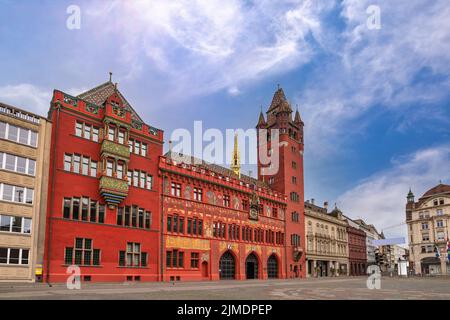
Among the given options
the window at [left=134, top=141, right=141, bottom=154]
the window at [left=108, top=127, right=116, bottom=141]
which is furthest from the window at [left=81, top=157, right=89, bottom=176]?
the window at [left=134, top=141, right=141, bottom=154]

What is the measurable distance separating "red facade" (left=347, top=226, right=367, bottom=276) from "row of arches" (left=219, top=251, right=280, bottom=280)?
3984cm

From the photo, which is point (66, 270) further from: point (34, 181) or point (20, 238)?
point (34, 181)

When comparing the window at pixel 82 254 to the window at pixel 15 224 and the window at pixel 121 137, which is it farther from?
the window at pixel 121 137

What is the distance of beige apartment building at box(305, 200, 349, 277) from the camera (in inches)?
3300

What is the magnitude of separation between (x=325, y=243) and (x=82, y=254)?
198 feet

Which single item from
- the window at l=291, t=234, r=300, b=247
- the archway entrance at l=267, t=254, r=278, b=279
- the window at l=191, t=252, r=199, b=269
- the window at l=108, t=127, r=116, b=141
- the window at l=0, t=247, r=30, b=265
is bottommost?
the archway entrance at l=267, t=254, r=278, b=279

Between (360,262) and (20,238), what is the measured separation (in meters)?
93.0

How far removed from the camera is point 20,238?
36844 millimetres

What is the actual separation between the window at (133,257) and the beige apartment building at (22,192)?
9218 mm

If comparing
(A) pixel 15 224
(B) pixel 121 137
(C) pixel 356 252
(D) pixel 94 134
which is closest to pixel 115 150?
(B) pixel 121 137

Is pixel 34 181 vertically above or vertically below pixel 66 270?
above

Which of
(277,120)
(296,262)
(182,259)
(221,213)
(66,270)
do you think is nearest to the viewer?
(66,270)

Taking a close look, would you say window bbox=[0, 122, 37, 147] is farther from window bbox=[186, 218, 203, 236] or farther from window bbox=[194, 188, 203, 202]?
window bbox=[194, 188, 203, 202]
